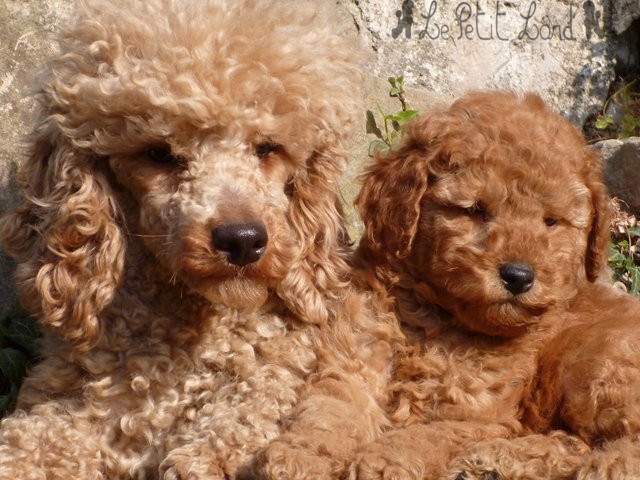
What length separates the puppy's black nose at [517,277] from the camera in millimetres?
4340

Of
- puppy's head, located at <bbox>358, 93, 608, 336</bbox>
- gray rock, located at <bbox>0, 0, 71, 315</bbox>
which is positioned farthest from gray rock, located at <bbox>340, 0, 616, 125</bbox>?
puppy's head, located at <bbox>358, 93, 608, 336</bbox>

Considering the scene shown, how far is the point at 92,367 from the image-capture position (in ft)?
14.5

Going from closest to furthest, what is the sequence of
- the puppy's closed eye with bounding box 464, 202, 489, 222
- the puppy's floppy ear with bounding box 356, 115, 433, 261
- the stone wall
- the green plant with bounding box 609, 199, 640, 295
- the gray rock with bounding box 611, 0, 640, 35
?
the puppy's closed eye with bounding box 464, 202, 489, 222, the puppy's floppy ear with bounding box 356, 115, 433, 261, the green plant with bounding box 609, 199, 640, 295, the stone wall, the gray rock with bounding box 611, 0, 640, 35

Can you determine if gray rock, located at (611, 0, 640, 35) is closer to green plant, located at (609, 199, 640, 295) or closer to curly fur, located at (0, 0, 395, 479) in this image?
green plant, located at (609, 199, 640, 295)

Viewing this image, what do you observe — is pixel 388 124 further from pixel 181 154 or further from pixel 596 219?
pixel 181 154

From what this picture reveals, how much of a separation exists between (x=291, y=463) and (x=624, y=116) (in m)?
5.02

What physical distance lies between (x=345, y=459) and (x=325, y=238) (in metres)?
1.07

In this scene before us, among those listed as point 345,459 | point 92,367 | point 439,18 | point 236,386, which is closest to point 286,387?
point 236,386

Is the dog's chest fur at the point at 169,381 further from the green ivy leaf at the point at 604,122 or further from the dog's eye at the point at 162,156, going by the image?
the green ivy leaf at the point at 604,122

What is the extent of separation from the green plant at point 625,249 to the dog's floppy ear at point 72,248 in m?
3.49

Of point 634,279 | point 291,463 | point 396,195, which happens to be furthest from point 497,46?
point 291,463

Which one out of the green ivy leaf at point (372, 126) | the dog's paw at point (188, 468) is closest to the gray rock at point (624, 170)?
the green ivy leaf at point (372, 126)

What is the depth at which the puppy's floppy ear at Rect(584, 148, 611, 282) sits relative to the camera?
4.77 metres

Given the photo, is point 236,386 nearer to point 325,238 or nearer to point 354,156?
point 325,238
